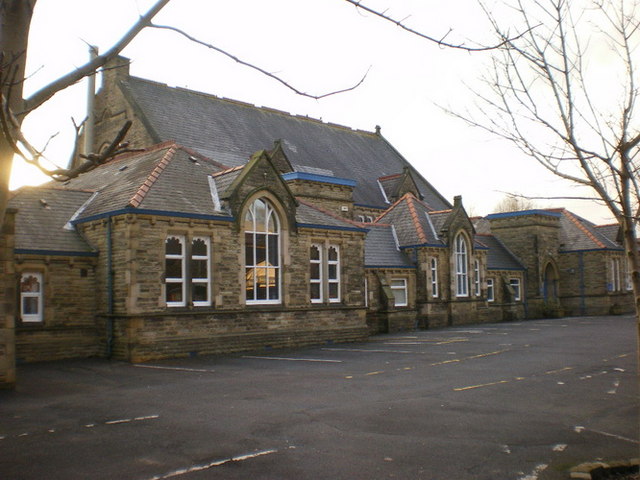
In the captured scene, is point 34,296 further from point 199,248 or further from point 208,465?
point 208,465

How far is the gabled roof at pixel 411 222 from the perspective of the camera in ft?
102

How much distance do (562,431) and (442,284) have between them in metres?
22.9

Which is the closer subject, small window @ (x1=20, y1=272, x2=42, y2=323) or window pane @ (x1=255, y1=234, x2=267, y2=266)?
small window @ (x1=20, y1=272, x2=42, y2=323)

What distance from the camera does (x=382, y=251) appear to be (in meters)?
30.0

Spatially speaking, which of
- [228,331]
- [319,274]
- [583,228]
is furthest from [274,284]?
[583,228]

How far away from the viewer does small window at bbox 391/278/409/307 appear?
1169 inches

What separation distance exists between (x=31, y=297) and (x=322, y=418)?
11683 millimetres

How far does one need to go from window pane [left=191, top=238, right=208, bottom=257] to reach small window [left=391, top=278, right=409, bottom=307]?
12.4 meters

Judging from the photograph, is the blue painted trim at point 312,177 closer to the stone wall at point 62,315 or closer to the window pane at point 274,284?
the window pane at point 274,284

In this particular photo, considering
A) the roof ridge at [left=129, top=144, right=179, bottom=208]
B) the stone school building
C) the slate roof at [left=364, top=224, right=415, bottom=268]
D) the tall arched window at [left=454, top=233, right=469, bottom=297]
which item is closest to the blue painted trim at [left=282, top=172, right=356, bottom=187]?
the stone school building

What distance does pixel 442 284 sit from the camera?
31234mm

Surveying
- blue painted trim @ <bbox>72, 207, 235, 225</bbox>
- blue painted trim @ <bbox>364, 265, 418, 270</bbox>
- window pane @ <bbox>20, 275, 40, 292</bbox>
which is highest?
blue painted trim @ <bbox>72, 207, 235, 225</bbox>

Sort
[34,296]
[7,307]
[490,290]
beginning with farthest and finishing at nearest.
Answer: [490,290], [34,296], [7,307]

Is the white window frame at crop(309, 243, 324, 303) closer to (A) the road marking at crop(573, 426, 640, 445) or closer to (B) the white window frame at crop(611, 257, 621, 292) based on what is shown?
(A) the road marking at crop(573, 426, 640, 445)
